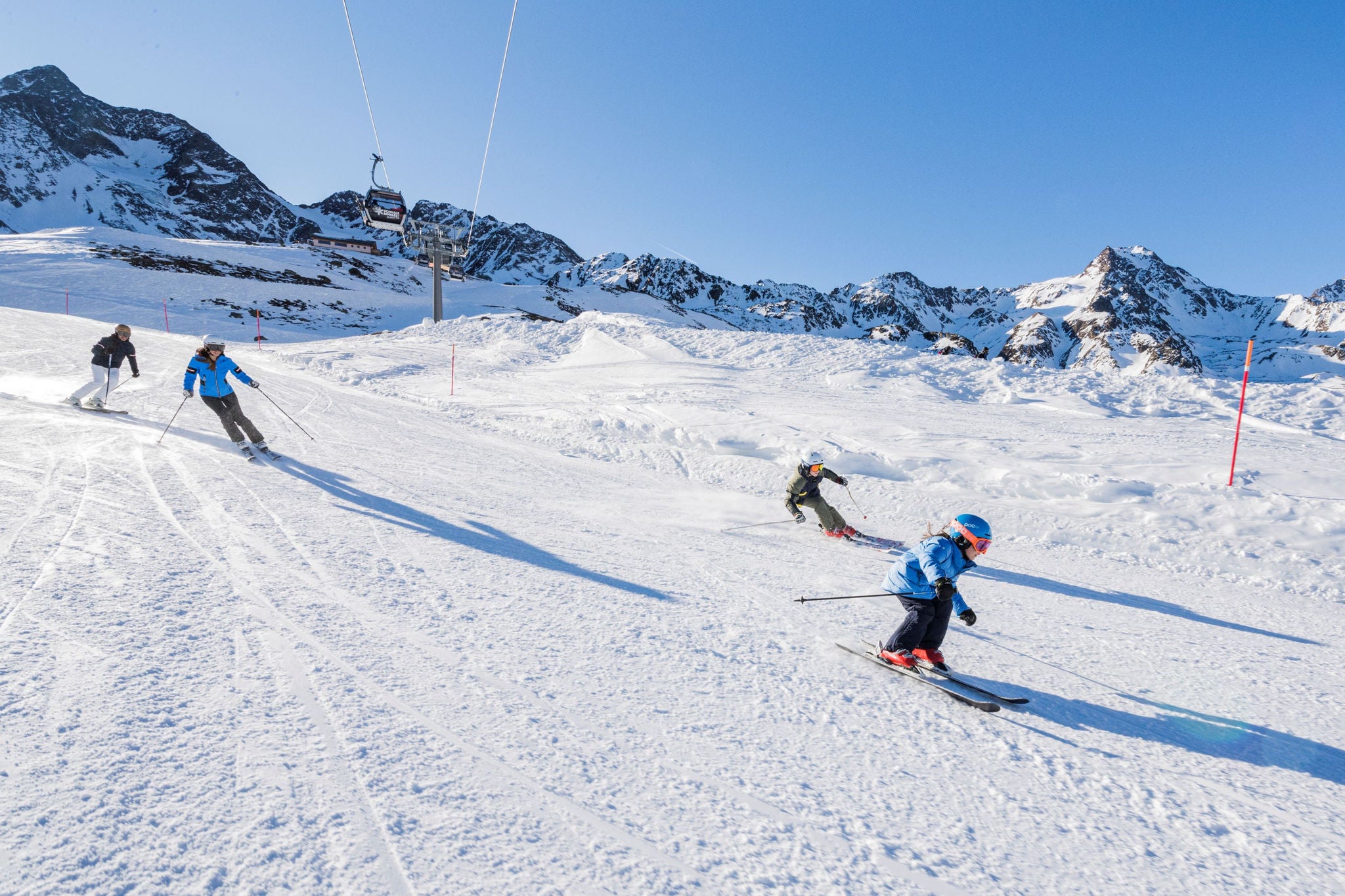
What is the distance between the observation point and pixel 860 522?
8.72 meters

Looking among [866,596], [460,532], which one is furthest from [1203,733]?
[460,532]

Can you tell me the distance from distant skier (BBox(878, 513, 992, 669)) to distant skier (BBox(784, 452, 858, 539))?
118 inches

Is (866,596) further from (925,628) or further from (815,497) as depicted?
(815,497)

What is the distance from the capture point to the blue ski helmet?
4469 mm

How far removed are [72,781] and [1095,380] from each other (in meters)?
20.0

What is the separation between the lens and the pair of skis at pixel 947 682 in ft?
13.5

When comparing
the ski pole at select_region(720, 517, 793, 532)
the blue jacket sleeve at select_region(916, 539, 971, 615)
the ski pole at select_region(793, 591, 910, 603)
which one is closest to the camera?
the blue jacket sleeve at select_region(916, 539, 971, 615)

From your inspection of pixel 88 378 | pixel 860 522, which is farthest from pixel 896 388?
pixel 88 378

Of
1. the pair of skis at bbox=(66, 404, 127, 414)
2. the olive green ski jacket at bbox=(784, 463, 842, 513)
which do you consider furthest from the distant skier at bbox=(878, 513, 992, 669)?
the pair of skis at bbox=(66, 404, 127, 414)

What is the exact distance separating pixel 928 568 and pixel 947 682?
2.77 feet

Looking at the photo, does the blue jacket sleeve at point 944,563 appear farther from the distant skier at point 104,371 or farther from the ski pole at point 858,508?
the distant skier at point 104,371

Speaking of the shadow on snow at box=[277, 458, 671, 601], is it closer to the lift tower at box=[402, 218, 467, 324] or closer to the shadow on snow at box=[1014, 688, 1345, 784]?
the shadow on snow at box=[1014, 688, 1345, 784]

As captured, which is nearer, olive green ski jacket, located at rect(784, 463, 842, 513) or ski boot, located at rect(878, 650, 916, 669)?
ski boot, located at rect(878, 650, 916, 669)

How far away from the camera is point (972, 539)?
14.8 feet
